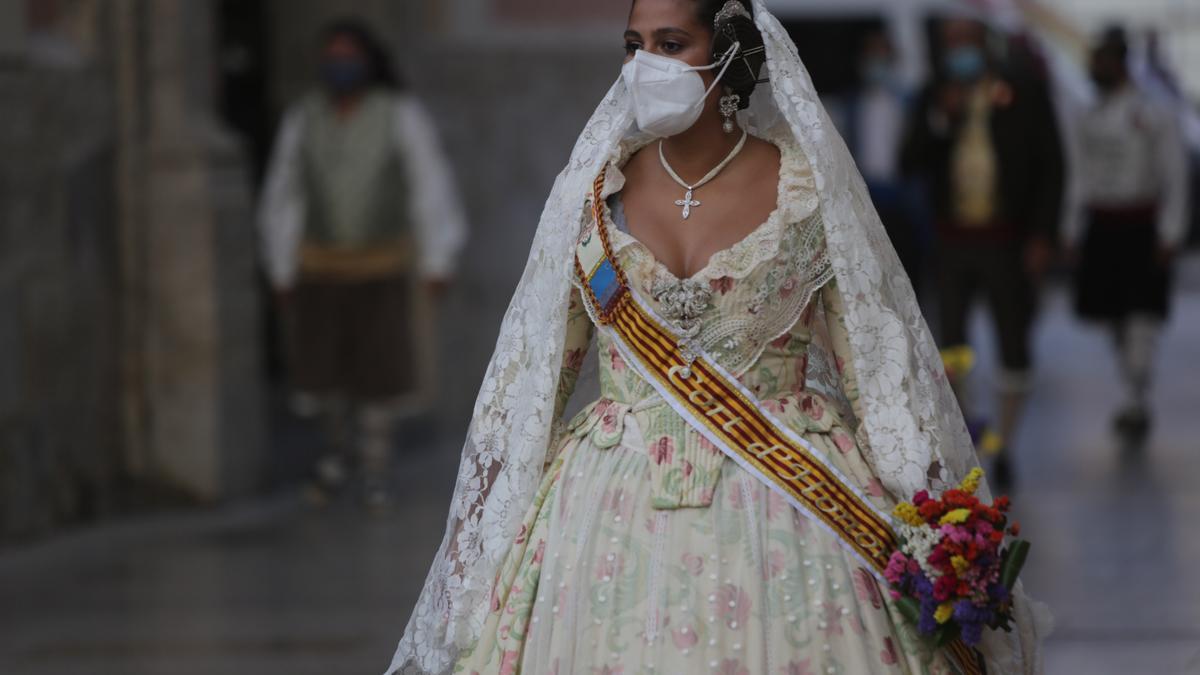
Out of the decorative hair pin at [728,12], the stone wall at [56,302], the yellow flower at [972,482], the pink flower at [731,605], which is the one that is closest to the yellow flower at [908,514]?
the yellow flower at [972,482]

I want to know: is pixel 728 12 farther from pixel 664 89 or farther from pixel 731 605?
pixel 731 605

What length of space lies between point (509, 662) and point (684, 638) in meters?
0.38

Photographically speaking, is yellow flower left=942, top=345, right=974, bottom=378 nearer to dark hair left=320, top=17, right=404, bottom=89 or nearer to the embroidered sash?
the embroidered sash

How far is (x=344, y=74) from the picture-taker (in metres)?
9.86

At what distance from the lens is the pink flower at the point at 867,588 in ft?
13.9

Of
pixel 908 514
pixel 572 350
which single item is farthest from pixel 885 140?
pixel 908 514

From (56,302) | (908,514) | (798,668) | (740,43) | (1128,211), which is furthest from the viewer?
(1128,211)

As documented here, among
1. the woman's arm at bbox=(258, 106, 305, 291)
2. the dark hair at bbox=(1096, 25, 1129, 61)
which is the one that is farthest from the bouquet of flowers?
the dark hair at bbox=(1096, 25, 1129, 61)

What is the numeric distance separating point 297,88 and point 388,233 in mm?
2965

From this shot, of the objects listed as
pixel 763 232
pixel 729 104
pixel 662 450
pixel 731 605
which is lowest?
pixel 731 605

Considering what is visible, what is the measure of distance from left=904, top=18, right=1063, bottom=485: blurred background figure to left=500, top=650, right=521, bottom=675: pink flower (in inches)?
237

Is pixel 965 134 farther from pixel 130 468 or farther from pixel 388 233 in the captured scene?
pixel 130 468

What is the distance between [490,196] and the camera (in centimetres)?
1302

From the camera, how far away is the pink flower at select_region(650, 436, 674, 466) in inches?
171
